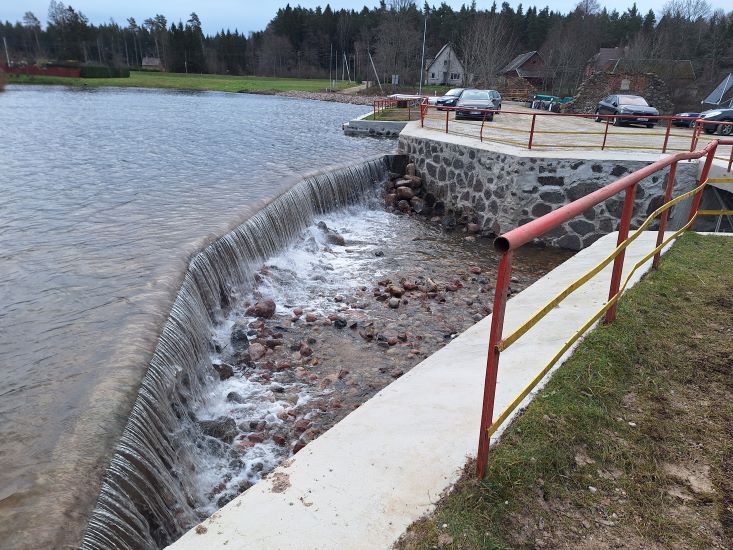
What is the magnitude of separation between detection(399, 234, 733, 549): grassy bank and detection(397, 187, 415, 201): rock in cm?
1257

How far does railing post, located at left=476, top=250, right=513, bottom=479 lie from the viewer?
262cm

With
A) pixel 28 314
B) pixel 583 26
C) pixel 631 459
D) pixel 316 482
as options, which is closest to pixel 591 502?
pixel 631 459

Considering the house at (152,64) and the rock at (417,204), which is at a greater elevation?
the house at (152,64)

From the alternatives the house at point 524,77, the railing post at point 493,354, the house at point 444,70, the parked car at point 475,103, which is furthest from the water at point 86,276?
the house at point 444,70

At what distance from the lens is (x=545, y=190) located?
13414mm

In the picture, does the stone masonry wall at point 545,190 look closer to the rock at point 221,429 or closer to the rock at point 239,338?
the rock at point 239,338

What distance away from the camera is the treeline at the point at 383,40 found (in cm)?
6675

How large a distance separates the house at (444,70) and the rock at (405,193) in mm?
83245

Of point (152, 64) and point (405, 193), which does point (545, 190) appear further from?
point (152, 64)

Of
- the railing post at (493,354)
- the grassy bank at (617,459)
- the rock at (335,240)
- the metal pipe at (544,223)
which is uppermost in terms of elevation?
the metal pipe at (544,223)

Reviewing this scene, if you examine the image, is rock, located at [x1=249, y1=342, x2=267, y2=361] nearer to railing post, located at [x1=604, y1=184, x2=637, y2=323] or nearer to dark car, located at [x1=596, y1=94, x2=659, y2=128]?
railing post, located at [x1=604, y1=184, x2=637, y2=323]

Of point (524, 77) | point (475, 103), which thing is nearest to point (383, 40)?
point (524, 77)

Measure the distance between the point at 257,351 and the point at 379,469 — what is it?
15.6ft

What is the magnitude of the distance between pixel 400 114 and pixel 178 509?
1220 inches
